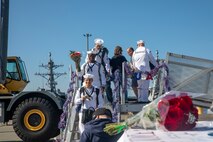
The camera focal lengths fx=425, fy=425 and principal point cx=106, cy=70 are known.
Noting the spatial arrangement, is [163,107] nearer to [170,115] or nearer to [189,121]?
[170,115]

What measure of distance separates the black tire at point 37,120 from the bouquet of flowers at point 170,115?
325 inches

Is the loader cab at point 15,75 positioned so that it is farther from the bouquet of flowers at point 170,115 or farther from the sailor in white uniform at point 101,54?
the bouquet of flowers at point 170,115

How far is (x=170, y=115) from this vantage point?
9.47 feet

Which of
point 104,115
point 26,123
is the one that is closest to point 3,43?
point 26,123

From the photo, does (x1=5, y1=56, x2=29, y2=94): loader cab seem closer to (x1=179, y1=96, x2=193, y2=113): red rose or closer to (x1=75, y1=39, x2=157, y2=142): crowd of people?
(x1=75, y1=39, x2=157, y2=142): crowd of people

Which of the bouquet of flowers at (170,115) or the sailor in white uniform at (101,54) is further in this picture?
the sailor in white uniform at (101,54)

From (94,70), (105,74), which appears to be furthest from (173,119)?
(105,74)

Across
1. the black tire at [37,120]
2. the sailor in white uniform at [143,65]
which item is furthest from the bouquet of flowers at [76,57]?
the black tire at [37,120]

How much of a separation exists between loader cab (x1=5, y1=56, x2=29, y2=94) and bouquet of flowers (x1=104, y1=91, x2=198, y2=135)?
440 inches

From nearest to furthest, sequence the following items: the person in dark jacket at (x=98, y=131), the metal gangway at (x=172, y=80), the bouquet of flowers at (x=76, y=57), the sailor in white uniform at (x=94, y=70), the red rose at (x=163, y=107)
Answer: the red rose at (x=163, y=107)
the person in dark jacket at (x=98, y=131)
the metal gangway at (x=172, y=80)
the sailor in white uniform at (x=94, y=70)
the bouquet of flowers at (x=76, y=57)

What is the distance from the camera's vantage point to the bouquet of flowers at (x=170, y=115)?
9.34 feet

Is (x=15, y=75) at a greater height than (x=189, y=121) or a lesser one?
greater

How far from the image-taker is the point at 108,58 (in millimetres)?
9164

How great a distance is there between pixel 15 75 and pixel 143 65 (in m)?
6.29
